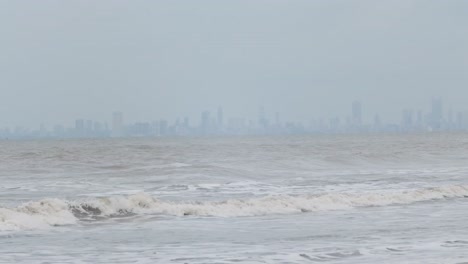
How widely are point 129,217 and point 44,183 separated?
12.9 meters

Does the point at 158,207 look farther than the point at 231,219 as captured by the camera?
Yes

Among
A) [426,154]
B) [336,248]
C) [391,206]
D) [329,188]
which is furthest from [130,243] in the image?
[426,154]

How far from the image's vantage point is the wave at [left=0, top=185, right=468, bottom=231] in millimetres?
18250

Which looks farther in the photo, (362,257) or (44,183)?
(44,183)

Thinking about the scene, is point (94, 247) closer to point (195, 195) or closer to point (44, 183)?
point (195, 195)

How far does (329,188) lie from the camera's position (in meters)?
29.0

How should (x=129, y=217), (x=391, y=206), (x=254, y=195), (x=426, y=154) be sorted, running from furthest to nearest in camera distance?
(x=426, y=154) < (x=254, y=195) < (x=391, y=206) < (x=129, y=217)

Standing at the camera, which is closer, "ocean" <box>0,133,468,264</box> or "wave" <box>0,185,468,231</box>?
"ocean" <box>0,133,468,264</box>

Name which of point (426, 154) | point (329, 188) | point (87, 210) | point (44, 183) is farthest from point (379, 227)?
point (426, 154)

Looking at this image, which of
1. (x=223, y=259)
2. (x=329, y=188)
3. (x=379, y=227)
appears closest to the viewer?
(x=223, y=259)

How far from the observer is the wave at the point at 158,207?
18.2 metres

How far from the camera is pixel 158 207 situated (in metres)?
21.2

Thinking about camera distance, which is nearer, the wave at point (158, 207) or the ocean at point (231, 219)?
the ocean at point (231, 219)

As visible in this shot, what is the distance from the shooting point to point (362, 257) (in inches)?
499
